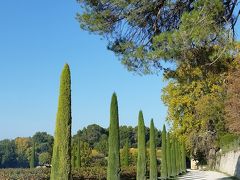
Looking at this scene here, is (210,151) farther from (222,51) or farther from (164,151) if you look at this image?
(222,51)

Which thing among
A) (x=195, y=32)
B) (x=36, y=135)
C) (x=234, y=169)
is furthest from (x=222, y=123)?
(x=36, y=135)

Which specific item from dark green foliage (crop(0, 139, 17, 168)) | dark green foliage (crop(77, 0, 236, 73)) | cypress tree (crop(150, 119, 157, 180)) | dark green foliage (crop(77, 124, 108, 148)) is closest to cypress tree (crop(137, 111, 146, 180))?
cypress tree (crop(150, 119, 157, 180))

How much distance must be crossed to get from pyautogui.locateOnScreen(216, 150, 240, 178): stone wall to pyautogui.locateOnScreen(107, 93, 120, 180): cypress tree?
15135 millimetres

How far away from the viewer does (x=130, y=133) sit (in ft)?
276

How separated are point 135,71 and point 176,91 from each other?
2904cm

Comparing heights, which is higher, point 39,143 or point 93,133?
point 93,133

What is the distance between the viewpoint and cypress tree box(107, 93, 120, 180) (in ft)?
59.5

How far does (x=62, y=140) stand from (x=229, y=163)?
27097mm

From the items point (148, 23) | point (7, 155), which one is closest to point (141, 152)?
point (148, 23)

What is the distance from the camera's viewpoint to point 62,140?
1277 cm

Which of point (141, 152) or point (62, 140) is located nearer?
point (62, 140)

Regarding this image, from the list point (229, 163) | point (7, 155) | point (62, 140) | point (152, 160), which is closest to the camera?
point (62, 140)

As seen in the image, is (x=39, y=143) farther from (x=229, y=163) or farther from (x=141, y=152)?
(x=141, y=152)

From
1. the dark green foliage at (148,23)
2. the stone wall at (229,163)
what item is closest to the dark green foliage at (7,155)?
the stone wall at (229,163)
